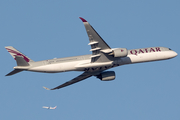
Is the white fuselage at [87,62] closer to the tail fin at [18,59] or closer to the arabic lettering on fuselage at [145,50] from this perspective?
the arabic lettering on fuselage at [145,50]

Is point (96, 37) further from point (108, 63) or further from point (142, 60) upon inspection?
point (142, 60)

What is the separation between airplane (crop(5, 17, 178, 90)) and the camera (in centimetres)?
5272

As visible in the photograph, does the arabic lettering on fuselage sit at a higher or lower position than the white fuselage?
higher

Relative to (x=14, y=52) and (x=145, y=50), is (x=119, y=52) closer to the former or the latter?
(x=145, y=50)

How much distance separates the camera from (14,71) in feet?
177

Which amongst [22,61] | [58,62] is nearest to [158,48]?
[58,62]

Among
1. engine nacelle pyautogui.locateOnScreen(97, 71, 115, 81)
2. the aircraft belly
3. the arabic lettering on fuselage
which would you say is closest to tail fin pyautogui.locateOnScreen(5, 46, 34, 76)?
the aircraft belly

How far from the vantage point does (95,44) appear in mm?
53000

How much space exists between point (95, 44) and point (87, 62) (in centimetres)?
534

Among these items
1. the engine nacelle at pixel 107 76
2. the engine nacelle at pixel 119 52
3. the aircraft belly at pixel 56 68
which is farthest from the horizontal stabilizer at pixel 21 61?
the engine nacelle at pixel 107 76

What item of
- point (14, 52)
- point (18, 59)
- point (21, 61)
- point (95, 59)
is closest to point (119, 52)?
point (95, 59)

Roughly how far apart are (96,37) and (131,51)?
435 inches

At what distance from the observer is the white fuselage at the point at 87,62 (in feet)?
182

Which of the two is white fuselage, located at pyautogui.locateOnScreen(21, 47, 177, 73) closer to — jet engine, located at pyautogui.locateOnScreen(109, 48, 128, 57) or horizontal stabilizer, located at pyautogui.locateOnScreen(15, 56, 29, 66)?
horizontal stabilizer, located at pyautogui.locateOnScreen(15, 56, 29, 66)
